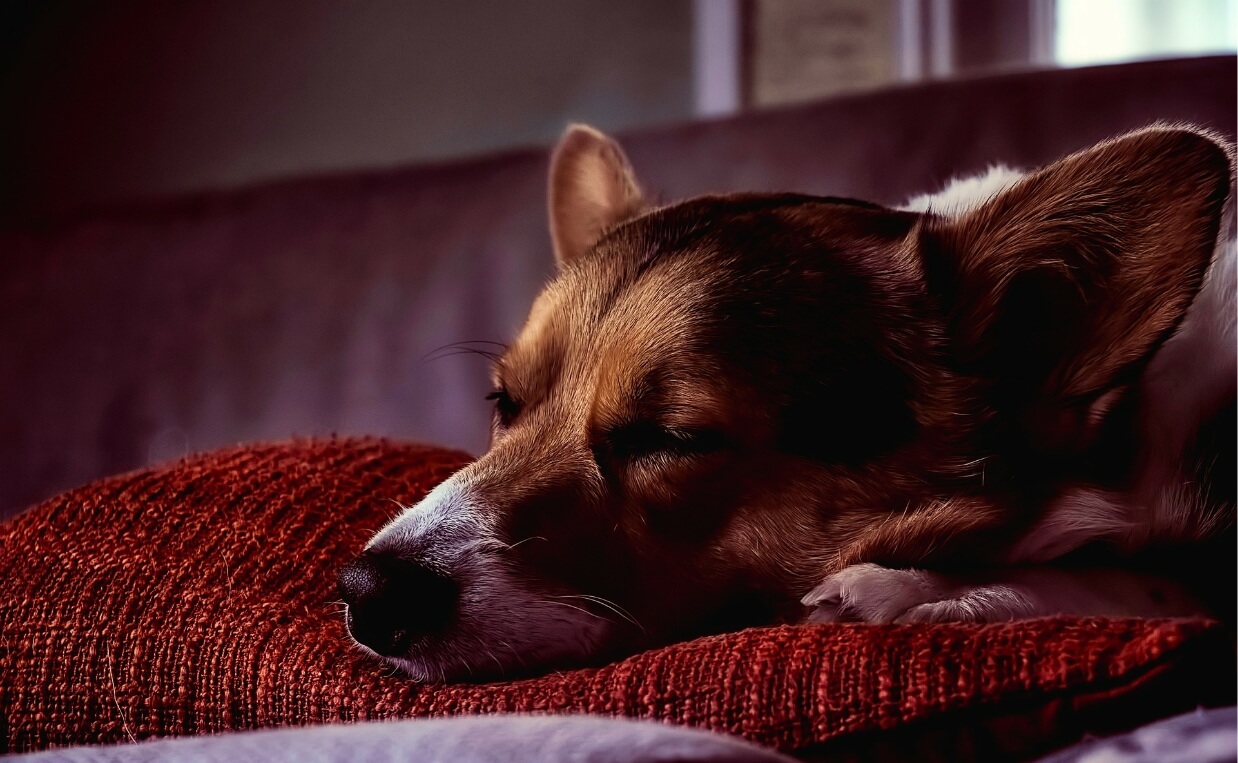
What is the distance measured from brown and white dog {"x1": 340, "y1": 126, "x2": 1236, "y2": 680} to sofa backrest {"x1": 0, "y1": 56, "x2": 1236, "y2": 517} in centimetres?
91

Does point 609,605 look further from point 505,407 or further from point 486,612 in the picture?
point 505,407

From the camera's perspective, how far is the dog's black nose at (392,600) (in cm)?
93

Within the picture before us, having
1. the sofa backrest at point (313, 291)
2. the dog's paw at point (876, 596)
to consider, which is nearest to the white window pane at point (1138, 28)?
the sofa backrest at point (313, 291)

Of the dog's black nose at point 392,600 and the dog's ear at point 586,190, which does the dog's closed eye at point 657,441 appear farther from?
the dog's ear at point 586,190

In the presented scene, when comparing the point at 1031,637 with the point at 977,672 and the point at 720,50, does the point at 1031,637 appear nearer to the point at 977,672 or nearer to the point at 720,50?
the point at 977,672

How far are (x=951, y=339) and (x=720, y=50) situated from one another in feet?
7.59

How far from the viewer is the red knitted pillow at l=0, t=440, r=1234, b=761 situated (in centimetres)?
69

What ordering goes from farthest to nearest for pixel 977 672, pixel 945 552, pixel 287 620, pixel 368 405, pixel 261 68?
pixel 261 68 < pixel 368 405 < pixel 945 552 < pixel 287 620 < pixel 977 672

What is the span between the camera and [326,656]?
87 cm

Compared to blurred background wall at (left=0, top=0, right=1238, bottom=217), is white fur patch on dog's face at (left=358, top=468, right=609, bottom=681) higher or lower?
lower

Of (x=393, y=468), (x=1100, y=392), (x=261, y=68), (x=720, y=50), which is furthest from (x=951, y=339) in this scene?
(x=261, y=68)

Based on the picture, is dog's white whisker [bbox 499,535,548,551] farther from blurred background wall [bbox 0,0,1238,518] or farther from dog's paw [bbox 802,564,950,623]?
blurred background wall [bbox 0,0,1238,518]

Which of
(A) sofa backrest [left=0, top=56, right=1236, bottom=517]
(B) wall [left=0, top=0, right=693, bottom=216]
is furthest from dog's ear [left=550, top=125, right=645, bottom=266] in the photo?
(B) wall [left=0, top=0, right=693, bottom=216]

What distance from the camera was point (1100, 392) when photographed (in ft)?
3.46
